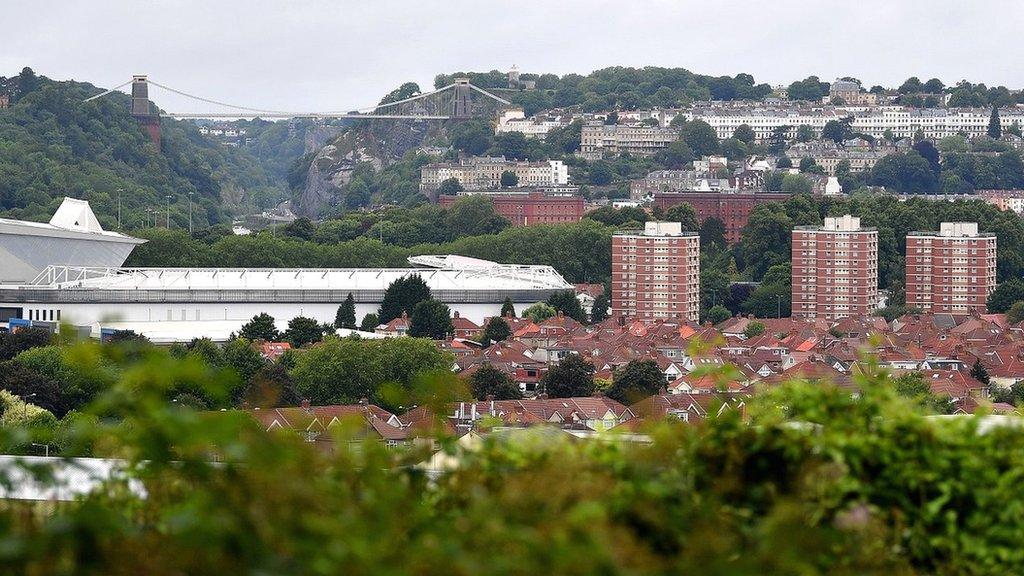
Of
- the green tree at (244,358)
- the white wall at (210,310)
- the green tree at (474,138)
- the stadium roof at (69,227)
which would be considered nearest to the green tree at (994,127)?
the green tree at (474,138)

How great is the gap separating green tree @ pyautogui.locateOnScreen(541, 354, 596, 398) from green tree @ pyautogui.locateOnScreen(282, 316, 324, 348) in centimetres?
851

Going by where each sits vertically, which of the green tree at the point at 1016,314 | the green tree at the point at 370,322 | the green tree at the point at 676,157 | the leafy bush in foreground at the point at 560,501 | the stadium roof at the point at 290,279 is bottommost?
the green tree at the point at 1016,314

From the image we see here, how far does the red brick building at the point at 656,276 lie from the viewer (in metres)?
47.8

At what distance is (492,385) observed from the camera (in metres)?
28.8

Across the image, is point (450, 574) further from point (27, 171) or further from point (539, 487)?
point (27, 171)

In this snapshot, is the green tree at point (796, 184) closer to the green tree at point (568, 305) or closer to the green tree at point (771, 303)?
the green tree at point (771, 303)

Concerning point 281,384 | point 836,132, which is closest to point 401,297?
point 281,384

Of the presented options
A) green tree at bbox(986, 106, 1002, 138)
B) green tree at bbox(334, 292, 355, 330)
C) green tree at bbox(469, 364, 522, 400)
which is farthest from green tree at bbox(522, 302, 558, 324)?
green tree at bbox(986, 106, 1002, 138)

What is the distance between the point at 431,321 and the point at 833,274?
1150cm

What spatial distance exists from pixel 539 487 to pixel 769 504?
59 cm

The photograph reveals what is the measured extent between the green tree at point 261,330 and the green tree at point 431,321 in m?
2.42

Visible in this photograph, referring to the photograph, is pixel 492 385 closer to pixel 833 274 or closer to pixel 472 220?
pixel 833 274

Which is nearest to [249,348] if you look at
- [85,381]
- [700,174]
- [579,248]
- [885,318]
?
[85,381]

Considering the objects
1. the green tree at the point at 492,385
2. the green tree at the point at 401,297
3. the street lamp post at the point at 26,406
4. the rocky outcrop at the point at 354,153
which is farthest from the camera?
the rocky outcrop at the point at 354,153
